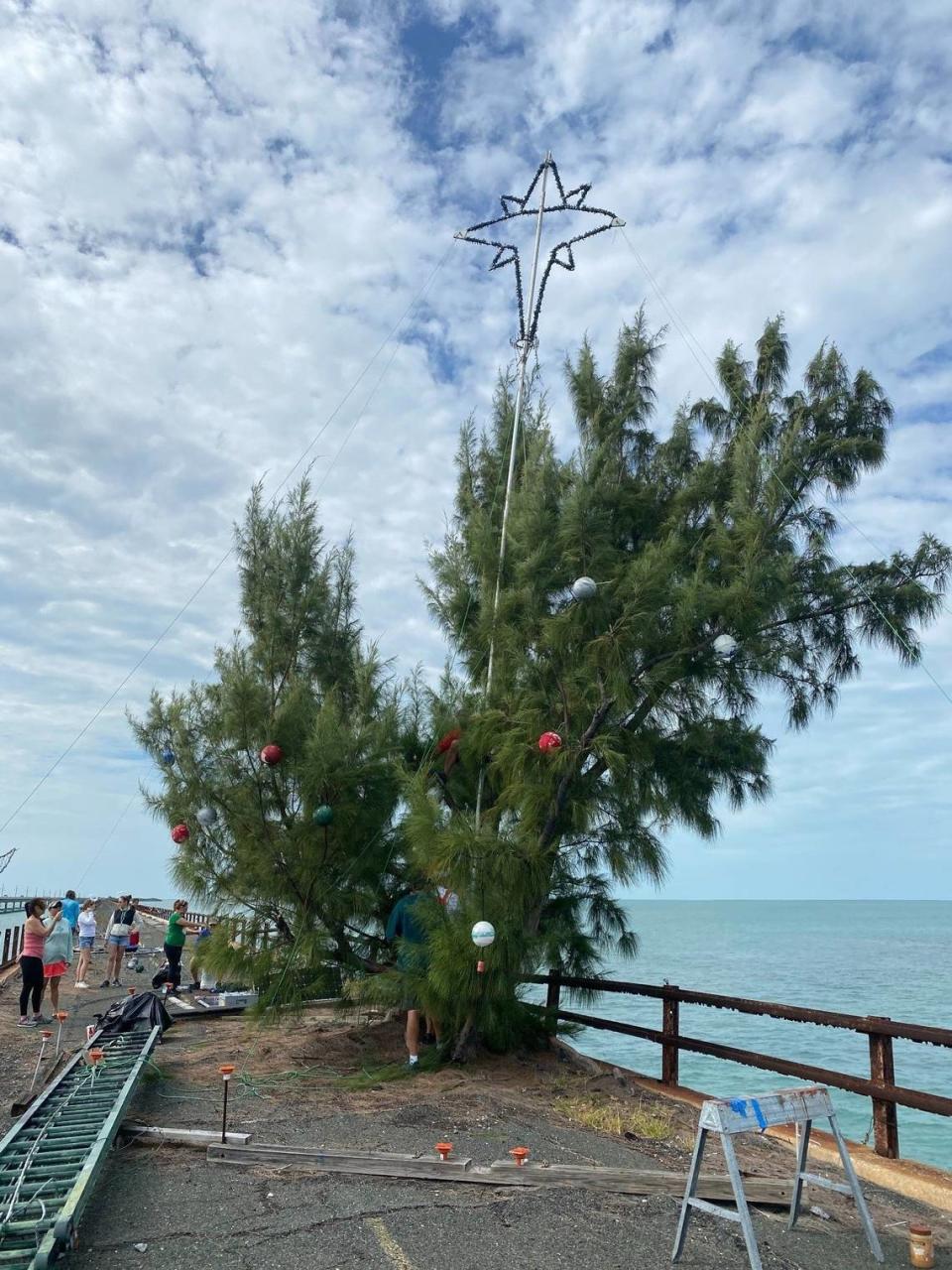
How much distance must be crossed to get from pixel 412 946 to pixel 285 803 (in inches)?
79.4

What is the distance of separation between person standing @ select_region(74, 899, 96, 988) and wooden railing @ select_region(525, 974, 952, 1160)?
344 inches

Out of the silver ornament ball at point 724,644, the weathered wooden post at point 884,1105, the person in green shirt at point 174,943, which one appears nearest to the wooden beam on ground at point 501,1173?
the weathered wooden post at point 884,1105

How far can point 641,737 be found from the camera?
9.51 meters

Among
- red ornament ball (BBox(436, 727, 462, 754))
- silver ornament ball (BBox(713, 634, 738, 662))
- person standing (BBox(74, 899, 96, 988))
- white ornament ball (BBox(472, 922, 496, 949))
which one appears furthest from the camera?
person standing (BBox(74, 899, 96, 988))

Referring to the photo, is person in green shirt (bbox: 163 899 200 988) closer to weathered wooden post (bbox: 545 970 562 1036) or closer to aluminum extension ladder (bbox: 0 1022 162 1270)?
weathered wooden post (bbox: 545 970 562 1036)

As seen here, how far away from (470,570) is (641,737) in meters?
2.99

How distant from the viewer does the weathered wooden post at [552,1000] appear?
384 inches

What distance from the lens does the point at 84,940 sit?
15773 millimetres

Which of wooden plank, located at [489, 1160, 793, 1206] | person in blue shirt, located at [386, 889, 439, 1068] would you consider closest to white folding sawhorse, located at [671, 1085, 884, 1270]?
wooden plank, located at [489, 1160, 793, 1206]

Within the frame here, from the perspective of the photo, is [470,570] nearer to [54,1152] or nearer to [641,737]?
[641,737]

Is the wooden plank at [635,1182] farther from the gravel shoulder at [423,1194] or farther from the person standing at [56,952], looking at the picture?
the person standing at [56,952]

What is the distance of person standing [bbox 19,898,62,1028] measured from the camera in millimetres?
11211

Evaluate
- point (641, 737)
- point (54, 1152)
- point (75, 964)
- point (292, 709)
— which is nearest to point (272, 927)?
point (292, 709)

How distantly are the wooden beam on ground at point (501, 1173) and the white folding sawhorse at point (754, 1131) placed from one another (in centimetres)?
42
